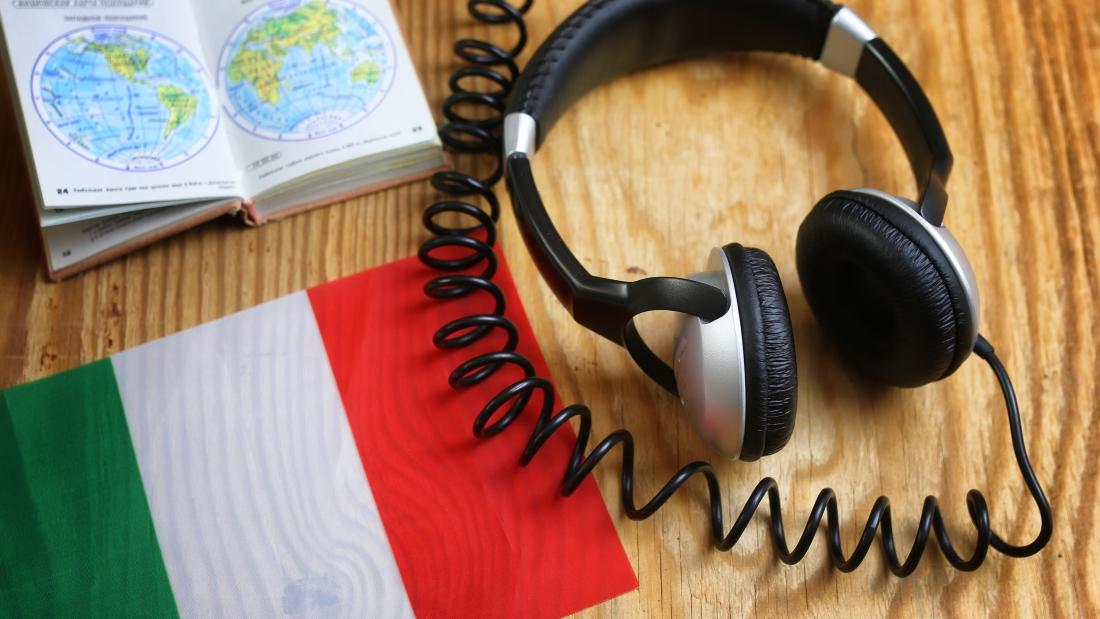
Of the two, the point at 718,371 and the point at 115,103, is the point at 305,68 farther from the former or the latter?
the point at 718,371

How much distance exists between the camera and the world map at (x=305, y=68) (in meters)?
1.13

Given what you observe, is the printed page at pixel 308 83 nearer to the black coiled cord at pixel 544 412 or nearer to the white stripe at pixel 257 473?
the black coiled cord at pixel 544 412

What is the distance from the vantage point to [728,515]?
3.16 feet

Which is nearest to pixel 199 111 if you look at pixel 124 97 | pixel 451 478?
pixel 124 97

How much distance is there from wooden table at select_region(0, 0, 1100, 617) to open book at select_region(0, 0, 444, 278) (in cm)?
5

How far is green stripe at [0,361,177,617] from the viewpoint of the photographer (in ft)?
3.11

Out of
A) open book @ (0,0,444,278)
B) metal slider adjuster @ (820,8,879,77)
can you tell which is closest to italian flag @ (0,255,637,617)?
open book @ (0,0,444,278)

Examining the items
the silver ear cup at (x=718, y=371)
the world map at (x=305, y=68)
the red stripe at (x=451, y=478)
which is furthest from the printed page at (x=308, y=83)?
the silver ear cup at (x=718, y=371)

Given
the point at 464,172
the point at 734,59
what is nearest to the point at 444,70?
the point at 464,172

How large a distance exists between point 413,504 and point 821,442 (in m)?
0.43

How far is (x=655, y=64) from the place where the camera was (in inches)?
46.9

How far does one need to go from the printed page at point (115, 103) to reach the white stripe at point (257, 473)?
0.18 metres

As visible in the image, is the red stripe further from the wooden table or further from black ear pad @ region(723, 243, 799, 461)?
black ear pad @ region(723, 243, 799, 461)

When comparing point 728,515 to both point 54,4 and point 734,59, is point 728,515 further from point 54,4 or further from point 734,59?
point 54,4
